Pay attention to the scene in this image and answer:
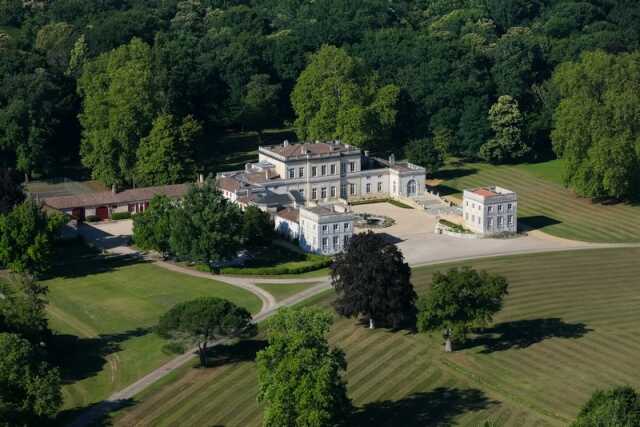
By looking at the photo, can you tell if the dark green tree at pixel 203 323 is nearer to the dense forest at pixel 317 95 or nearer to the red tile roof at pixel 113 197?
the red tile roof at pixel 113 197

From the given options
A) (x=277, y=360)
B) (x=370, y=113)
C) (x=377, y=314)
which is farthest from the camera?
(x=370, y=113)

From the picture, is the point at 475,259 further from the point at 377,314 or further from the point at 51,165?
the point at 51,165

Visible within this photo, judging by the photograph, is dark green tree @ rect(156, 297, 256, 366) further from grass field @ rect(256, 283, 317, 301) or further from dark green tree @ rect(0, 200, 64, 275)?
dark green tree @ rect(0, 200, 64, 275)

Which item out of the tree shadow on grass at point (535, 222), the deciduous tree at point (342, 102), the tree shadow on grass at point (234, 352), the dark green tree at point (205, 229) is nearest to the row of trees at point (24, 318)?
the dark green tree at point (205, 229)

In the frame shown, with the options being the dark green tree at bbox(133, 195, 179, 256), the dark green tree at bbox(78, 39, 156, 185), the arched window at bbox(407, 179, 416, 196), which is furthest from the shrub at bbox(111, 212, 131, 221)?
the arched window at bbox(407, 179, 416, 196)

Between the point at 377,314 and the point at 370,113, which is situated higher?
the point at 370,113

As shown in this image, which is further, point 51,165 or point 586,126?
point 51,165

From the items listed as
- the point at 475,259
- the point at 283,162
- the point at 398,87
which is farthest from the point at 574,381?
the point at 398,87

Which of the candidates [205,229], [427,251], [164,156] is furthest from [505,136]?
[205,229]
